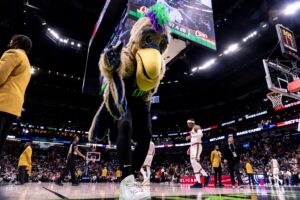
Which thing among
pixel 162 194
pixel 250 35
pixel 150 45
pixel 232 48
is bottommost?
pixel 162 194

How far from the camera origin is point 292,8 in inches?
503

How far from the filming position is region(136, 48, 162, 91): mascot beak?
1.82 m

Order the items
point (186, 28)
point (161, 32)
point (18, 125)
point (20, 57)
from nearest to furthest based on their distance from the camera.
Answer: point (161, 32), point (20, 57), point (186, 28), point (18, 125)

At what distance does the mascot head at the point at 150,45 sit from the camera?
1834 millimetres

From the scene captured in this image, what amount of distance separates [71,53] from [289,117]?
25.1m

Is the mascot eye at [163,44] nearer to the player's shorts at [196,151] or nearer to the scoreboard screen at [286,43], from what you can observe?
the player's shorts at [196,151]

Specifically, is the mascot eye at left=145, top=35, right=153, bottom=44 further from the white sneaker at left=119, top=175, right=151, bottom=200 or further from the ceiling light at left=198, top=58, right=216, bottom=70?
the ceiling light at left=198, top=58, right=216, bottom=70

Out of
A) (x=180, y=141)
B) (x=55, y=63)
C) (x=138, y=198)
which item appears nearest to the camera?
(x=138, y=198)

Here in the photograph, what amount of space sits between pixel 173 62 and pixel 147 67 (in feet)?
23.1

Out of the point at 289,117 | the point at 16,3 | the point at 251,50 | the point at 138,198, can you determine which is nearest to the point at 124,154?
the point at 138,198

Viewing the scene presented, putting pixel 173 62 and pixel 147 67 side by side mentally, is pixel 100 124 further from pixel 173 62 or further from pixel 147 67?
pixel 173 62

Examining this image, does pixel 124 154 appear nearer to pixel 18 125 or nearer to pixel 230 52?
pixel 230 52

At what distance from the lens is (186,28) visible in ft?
20.0

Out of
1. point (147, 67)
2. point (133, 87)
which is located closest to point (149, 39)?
point (147, 67)
